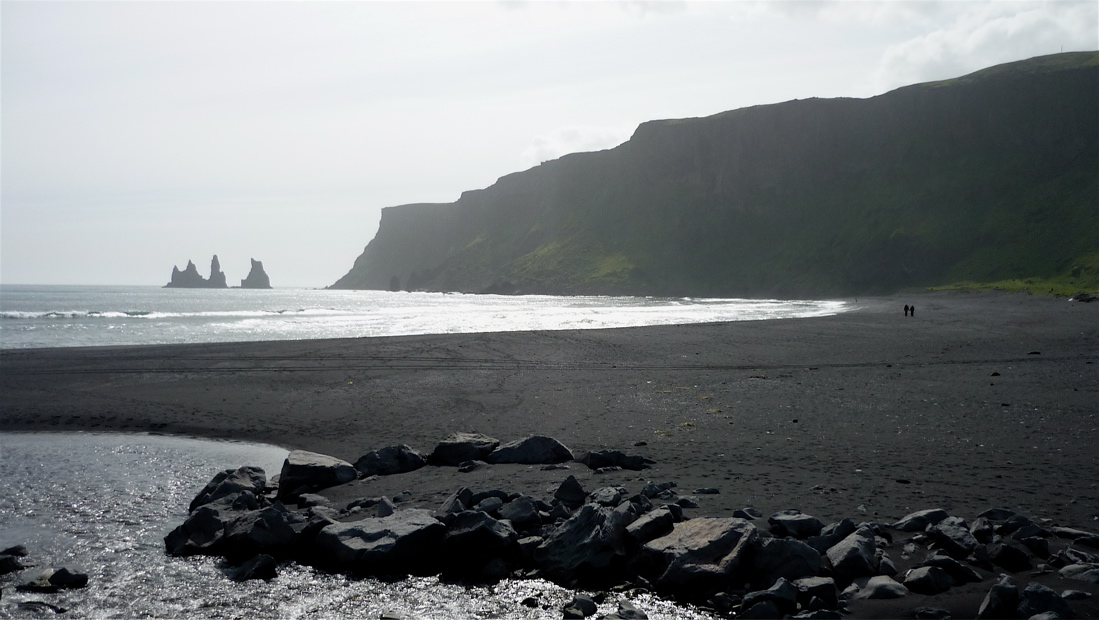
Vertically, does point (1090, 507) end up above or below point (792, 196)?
below

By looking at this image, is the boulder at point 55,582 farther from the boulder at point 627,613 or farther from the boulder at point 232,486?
the boulder at point 627,613

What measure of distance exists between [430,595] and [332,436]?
295 inches

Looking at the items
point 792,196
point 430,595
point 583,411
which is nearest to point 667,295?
point 792,196

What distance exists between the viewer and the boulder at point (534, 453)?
1059cm

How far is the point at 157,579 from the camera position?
283 inches

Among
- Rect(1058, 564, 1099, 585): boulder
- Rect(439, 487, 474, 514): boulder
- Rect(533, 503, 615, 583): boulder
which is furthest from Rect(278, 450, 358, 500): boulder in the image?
Rect(1058, 564, 1099, 585): boulder

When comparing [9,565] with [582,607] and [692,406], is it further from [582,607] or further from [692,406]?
[692,406]

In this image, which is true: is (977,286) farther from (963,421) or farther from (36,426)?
(36,426)

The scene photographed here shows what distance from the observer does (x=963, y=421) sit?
40.5ft

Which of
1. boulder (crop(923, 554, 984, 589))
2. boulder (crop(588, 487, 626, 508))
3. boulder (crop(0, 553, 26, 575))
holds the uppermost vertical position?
→ boulder (crop(588, 487, 626, 508))

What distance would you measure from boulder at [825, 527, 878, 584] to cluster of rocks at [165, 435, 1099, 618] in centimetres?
1

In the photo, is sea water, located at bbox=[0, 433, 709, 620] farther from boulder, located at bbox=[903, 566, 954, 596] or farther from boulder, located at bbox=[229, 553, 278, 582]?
boulder, located at bbox=[903, 566, 954, 596]

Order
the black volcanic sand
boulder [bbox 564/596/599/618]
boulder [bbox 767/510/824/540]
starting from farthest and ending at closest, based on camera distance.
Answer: the black volcanic sand, boulder [bbox 767/510/824/540], boulder [bbox 564/596/599/618]

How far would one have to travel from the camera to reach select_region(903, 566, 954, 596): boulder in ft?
19.6
